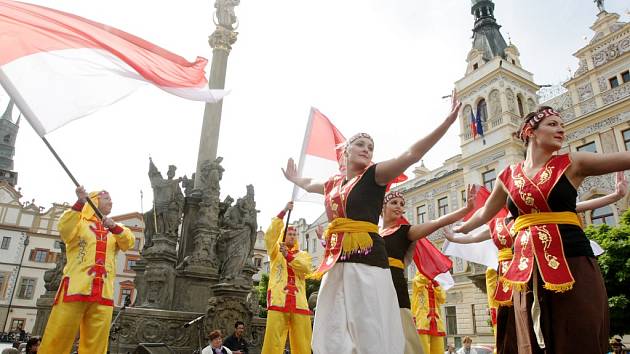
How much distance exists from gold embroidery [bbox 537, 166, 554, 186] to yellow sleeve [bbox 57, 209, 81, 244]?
16.6 feet

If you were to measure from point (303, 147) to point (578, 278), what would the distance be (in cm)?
372

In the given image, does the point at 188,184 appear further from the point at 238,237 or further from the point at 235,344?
the point at 235,344

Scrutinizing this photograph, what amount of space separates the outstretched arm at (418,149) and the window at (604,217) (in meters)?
24.6

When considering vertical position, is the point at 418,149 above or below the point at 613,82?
below

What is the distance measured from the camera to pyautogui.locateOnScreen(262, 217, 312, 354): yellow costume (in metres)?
6.40

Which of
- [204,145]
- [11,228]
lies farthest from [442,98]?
[11,228]

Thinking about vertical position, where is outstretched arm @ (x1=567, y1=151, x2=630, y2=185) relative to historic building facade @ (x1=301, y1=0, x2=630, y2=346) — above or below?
below

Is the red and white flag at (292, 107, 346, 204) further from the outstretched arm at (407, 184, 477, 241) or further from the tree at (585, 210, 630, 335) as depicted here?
the tree at (585, 210, 630, 335)

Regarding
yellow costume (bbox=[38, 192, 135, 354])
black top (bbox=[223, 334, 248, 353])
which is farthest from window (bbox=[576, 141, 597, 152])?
yellow costume (bbox=[38, 192, 135, 354])

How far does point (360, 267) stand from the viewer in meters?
2.92

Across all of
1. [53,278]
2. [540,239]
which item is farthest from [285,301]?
[53,278]

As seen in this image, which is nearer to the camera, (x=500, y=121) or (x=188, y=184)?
(x=188, y=184)

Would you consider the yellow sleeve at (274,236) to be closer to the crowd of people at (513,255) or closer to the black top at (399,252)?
the crowd of people at (513,255)

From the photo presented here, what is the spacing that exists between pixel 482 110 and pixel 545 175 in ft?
107
